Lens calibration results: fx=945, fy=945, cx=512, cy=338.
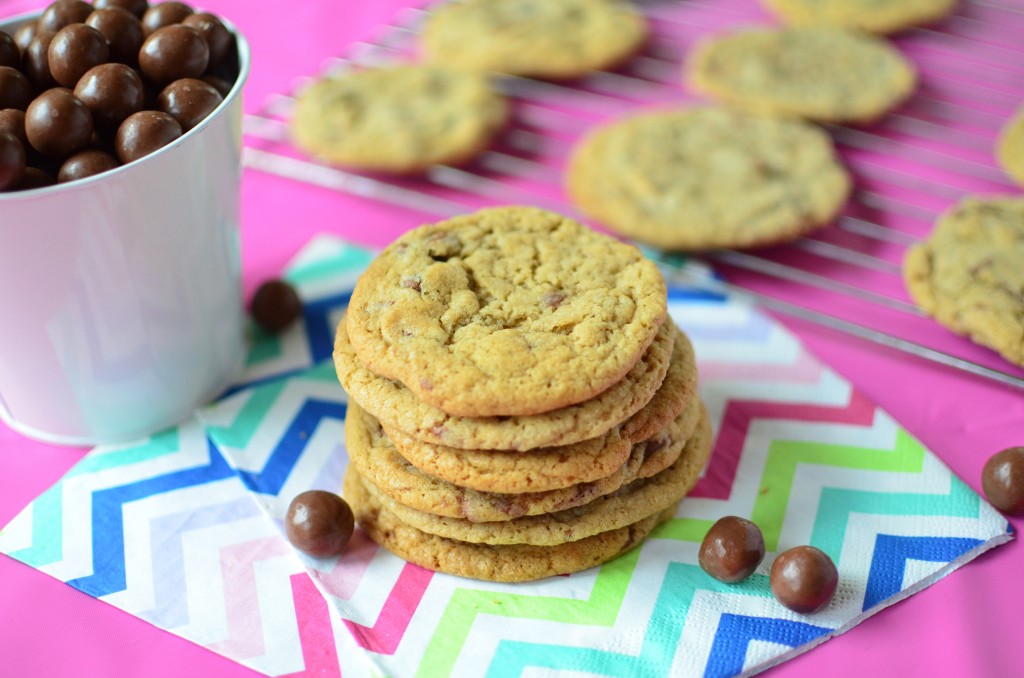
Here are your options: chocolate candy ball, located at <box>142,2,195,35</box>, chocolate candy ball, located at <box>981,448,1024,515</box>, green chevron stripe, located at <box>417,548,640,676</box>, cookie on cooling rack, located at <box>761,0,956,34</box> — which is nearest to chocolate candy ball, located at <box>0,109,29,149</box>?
chocolate candy ball, located at <box>142,2,195,35</box>

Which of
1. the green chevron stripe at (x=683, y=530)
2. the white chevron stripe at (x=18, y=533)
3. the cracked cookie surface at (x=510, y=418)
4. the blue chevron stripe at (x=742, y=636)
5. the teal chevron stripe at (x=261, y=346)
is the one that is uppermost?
the cracked cookie surface at (x=510, y=418)

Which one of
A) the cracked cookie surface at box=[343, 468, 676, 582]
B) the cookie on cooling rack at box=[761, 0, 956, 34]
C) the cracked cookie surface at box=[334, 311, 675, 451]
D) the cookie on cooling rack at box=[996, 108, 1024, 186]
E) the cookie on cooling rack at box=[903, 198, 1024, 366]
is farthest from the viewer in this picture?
the cookie on cooling rack at box=[761, 0, 956, 34]

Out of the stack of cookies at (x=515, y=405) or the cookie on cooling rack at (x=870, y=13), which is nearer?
the stack of cookies at (x=515, y=405)

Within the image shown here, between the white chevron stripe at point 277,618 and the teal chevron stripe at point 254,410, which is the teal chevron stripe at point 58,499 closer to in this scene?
the teal chevron stripe at point 254,410

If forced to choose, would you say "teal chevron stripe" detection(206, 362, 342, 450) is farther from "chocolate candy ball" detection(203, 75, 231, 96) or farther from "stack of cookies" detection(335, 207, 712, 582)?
"chocolate candy ball" detection(203, 75, 231, 96)

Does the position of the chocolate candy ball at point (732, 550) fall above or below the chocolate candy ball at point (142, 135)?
below

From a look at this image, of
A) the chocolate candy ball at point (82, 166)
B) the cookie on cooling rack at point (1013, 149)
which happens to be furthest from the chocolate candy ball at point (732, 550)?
the cookie on cooling rack at point (1013, 149)

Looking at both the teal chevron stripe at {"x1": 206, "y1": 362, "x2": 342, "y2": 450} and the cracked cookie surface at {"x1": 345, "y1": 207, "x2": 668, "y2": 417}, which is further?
the teal chevron stripe at {"x1": 206, "y1": 362, "x2": 342, "y2": 450}
